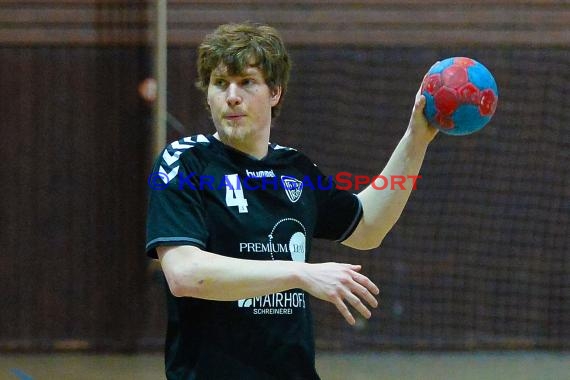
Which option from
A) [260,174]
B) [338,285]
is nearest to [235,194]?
[260,174]

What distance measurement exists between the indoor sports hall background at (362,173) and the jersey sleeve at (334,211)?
432cm

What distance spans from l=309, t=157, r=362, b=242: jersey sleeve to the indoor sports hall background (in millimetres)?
4316

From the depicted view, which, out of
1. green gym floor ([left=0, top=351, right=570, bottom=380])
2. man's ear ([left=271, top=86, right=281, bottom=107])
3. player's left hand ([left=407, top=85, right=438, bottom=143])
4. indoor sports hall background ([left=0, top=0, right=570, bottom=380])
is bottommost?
green gym floor ([left=0, top=351, right=570, bottom=380])

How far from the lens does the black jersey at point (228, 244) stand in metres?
2.47

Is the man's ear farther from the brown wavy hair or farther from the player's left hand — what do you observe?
the player's left hand

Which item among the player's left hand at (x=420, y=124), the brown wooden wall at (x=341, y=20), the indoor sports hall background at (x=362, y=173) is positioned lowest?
the indoor sports hall background at (x=362, y=173)

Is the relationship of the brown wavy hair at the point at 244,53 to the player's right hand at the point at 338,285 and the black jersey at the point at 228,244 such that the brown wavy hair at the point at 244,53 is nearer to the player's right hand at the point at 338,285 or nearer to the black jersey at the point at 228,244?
the black jersey at the point at 228,244

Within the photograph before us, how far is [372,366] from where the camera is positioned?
7.03 meters

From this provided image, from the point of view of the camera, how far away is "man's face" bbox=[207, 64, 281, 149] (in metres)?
2.59

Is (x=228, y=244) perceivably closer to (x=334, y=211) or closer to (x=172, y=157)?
(x=172, y=157)

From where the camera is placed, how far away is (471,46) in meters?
7.57

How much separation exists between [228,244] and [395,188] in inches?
28.0

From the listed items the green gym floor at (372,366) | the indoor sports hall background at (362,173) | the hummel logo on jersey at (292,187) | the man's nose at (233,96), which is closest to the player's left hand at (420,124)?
the hummel logo on jersey at (292,187)

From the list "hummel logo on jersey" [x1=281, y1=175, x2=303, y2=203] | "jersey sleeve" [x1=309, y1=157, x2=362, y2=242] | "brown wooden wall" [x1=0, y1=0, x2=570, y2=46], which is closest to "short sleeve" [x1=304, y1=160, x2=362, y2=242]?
"jersey sleeve" [x1=309, y1=157, x2=362, y2=242]
